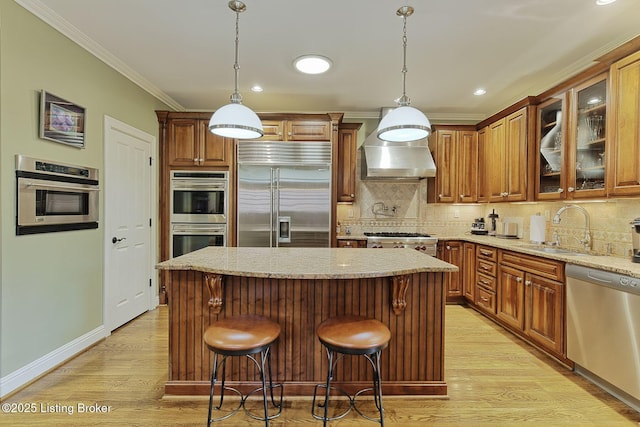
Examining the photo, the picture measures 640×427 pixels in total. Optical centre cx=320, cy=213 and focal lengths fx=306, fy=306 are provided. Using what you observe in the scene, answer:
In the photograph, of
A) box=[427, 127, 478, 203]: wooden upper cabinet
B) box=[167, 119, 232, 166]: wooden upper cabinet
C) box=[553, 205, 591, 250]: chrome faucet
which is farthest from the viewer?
box=[427, 127, 478, 203]: wooden upper cabinet

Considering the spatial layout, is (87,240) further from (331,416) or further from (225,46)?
(331,416)

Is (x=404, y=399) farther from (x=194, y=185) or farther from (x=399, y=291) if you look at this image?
(x=194, y=185)

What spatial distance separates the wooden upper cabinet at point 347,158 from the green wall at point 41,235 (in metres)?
2.74

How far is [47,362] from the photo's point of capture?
236 centimetres

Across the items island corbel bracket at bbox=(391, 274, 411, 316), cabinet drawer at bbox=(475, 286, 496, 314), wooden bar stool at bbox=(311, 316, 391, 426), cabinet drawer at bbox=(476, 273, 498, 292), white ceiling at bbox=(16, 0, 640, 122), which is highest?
white ceiling at bbox=(16, 0, 640, 122)

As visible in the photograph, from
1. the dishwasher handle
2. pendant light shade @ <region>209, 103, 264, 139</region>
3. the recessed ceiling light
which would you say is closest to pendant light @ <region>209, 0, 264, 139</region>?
pendant light shade @ <region>209, 103, 264, 139</region>

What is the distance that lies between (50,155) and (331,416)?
9.17ft

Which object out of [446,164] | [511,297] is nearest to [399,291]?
[511,297]

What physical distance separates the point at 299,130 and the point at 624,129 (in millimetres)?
3120

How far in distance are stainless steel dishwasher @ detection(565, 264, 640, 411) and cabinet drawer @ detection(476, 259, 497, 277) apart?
3.38ft

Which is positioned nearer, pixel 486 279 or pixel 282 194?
pixel 486 279

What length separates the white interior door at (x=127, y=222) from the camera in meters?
3.05

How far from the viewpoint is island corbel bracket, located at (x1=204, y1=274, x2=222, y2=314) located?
1964mm

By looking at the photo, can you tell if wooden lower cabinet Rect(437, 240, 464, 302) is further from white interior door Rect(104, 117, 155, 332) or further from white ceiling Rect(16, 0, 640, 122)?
white interior door Rect(104, 117, 155, 332)
